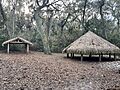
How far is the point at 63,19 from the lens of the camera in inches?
1296

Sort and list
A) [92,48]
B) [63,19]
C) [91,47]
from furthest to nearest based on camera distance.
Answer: [63,19] → [91,47] → [92,48]

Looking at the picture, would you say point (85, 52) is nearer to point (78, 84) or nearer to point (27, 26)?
point (78, 84)

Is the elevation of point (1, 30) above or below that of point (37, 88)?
above

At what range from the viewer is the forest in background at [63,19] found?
2689 centimetres

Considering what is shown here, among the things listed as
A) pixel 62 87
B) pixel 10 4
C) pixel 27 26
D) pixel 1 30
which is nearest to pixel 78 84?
pixel 62 87

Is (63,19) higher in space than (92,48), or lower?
higher

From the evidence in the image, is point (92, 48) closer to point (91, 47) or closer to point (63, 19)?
point (91, 47)

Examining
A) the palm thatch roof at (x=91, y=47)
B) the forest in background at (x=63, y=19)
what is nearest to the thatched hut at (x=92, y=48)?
the palm thatch roof at (x=91, y=47)

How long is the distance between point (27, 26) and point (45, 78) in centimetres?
2779

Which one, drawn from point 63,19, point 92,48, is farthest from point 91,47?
point 63,19

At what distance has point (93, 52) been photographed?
18750 millimetres

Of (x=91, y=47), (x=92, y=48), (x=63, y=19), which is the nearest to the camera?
(x=92, y=48)

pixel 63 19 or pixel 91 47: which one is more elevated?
pixel 63 19

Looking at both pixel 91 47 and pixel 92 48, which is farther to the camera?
pixel 91 47
